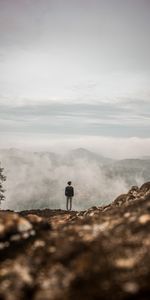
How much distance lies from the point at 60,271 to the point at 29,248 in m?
1.28

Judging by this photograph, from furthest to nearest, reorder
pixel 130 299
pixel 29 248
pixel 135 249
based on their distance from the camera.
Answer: pixel 29 248 < pixel 135 249 < pixel 130 299

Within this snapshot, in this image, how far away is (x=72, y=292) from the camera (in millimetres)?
7531

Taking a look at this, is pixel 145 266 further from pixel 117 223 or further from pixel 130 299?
pixel 117 223

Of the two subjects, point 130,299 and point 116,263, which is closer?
point 130,299

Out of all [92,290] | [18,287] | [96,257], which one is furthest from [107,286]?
[18,287]

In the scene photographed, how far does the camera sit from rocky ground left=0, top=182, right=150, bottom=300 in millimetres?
7543

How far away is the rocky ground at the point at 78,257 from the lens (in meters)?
7.54

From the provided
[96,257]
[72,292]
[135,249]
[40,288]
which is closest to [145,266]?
[135,249]

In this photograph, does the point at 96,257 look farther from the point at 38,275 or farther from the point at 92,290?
the point at 38,275

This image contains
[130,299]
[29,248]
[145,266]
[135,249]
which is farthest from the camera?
[29,248]

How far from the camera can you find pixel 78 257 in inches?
331

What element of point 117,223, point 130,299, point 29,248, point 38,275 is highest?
point 117,223

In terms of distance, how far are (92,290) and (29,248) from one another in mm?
2276

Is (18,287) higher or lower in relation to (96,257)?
lower
